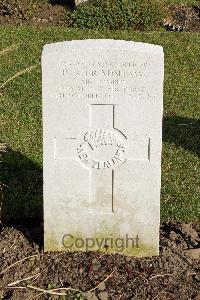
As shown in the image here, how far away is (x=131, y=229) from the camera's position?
14.4ft

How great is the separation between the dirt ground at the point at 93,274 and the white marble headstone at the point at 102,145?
0.39 feet

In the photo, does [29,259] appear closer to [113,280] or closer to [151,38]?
[113,280]

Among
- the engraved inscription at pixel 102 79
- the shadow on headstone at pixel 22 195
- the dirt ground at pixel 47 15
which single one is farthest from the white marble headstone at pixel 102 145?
the dirt ground at pixel 47 15

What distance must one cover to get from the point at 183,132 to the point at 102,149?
2.84 meters

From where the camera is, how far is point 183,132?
6930 mm

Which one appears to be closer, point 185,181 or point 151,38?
point 185,181

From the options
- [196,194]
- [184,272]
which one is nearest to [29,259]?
[184,272]

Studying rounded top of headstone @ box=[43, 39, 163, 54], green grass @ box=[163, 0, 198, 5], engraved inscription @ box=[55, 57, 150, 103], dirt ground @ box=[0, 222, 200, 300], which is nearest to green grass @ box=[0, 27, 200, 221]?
rounded top of headstone @ box=[43, 39, 163, 54]

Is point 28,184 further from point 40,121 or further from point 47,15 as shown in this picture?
point 47,15

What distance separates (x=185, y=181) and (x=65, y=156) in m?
1.92

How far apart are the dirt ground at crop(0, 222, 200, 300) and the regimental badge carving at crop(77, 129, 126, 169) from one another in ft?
2.23

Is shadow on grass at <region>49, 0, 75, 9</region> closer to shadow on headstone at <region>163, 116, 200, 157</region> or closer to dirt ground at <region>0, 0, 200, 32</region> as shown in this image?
dirt ground at <region>0, 0, 200, 32</region>

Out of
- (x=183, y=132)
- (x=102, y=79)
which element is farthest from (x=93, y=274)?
(x=183, y=132)

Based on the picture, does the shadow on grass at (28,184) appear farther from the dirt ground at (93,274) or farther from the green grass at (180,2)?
the green grass at (180,2)
